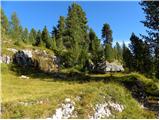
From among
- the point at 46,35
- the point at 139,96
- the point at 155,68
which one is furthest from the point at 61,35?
the point at 139,96

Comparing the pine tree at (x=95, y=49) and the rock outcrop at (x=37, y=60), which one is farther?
the pine tree at (x=95, y=49)

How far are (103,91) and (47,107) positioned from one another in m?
6.12

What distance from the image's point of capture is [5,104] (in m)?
20.5

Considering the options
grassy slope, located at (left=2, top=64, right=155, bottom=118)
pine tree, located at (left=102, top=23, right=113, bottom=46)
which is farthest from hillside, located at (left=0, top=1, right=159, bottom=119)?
pine tree, located at (left=102, top=23, right=113, bottom=46)

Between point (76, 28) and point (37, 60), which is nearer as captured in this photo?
point (37, 60)

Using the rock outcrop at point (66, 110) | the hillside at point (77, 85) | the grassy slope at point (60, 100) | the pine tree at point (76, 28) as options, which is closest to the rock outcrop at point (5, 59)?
the hillside at point (77, 85)

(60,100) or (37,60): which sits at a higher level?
(37,60)

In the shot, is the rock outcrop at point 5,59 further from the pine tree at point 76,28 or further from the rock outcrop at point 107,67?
the pine tree at point 76,28

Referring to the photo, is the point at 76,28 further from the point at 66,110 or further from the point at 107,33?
the point at 66,110

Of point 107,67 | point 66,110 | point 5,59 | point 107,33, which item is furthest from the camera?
point 107,33

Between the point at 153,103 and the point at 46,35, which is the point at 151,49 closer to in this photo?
the point at 153,103

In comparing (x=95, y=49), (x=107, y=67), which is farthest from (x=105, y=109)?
(x=95, y=49)

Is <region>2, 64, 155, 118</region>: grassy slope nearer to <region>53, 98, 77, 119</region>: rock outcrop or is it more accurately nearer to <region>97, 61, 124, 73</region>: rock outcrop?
<region>53, 98, 77, 119</region>: rock outcrop

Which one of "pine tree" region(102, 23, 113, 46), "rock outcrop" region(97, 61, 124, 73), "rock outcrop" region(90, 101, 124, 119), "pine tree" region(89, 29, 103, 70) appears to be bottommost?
"rock outcrop" region(90, 101, 124, 119)
